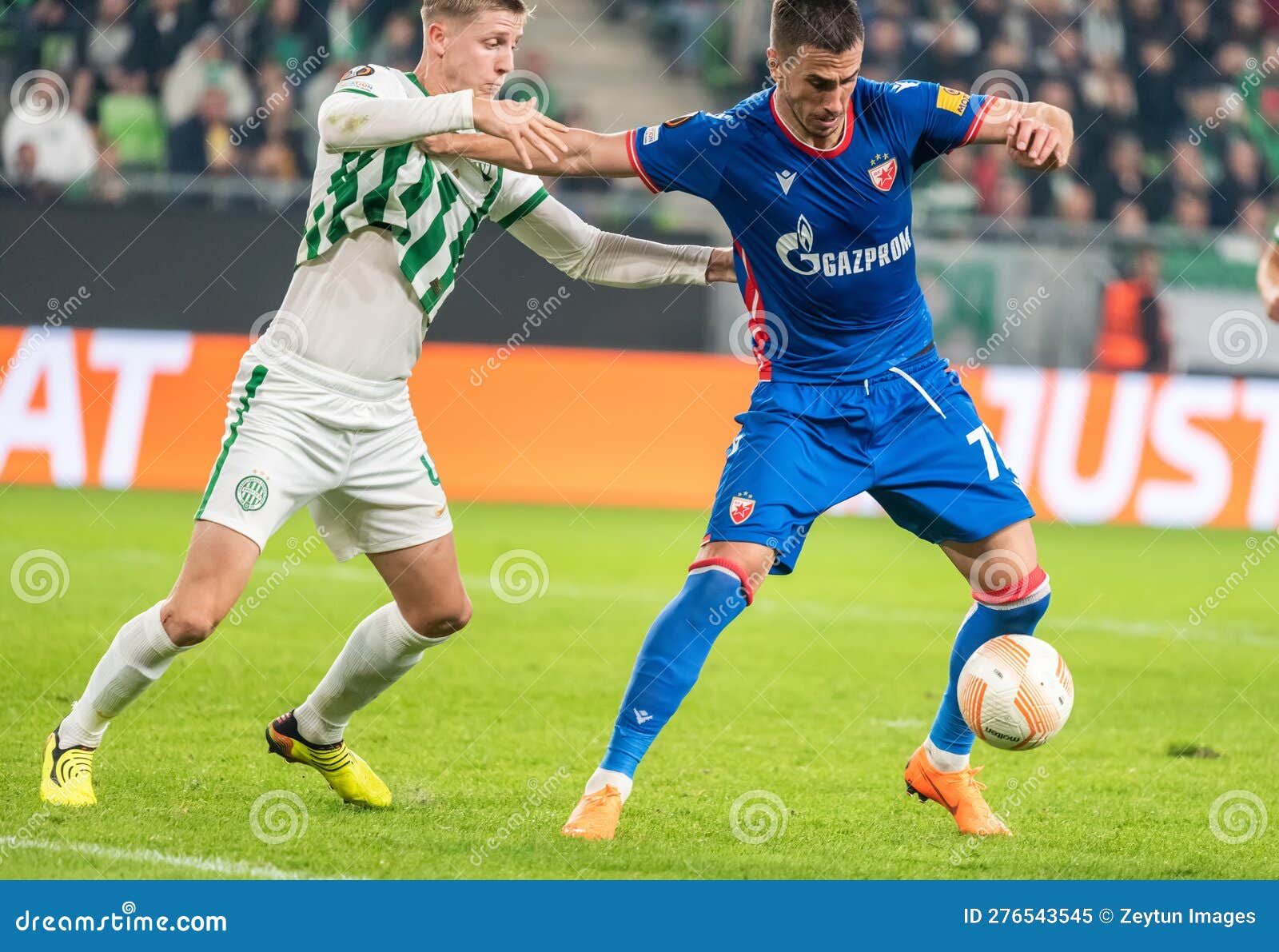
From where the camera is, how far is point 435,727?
6.24 m

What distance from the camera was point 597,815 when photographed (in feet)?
14.9

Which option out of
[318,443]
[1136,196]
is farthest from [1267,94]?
[318,443]

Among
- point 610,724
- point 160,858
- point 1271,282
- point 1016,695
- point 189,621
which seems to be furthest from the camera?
point 610,724

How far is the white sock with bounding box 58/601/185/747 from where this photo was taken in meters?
4.45

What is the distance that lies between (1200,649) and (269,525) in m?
6.10

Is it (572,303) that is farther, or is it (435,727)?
(572,303)

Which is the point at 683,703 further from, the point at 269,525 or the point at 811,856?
the point at 269,525

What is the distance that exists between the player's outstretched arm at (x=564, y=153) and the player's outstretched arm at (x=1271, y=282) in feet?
8.58

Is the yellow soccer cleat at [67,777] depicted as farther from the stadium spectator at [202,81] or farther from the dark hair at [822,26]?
the stadium spectator at [202,81]

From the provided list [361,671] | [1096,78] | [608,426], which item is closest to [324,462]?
[361,671]

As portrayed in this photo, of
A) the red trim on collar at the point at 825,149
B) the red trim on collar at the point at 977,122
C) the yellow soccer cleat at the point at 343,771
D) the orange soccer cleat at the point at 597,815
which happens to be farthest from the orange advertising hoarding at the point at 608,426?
the orange soccer cleat at the point at 597,815

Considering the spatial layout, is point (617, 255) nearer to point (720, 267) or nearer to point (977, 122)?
point (720, 267)

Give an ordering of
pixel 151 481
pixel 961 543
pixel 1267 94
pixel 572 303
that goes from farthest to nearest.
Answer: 1. pixel 1267 94
2. pixel 572 303
3. pixel 151 481
4. pixel 961 543

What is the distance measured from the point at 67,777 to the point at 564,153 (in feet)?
7.69
